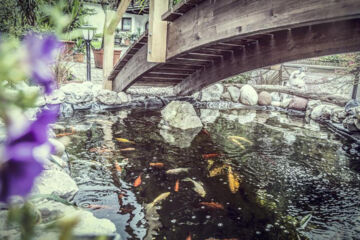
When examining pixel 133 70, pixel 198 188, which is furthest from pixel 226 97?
pixel 198 188

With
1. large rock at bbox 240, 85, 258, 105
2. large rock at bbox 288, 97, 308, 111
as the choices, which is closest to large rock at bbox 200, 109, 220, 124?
large rock at bbox 240, 85, 258, 105

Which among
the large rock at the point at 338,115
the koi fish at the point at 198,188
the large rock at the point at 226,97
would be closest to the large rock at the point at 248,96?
the large rock at the point at 226,97

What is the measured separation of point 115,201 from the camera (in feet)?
8.91

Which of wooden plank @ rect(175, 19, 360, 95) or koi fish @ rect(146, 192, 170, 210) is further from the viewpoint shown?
wooden plank @ rect(175, 19, 360, 95)

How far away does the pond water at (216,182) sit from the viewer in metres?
Answer: 2.44

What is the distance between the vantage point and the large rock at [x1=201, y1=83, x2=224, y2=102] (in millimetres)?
9203

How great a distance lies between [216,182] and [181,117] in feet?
9.78

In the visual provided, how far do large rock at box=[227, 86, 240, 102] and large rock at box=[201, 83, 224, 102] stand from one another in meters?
0.30

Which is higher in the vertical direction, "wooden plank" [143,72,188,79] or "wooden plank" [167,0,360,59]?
"wooden plank" [167,0,360,59]

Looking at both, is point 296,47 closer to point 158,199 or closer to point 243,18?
point 243,18

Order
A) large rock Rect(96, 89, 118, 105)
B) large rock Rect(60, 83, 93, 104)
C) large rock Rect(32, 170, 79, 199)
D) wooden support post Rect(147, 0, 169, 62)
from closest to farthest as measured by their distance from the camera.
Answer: large rock Rect(32, 170, 79, 199), wooden support post Rect(147, 0, 169, 62), large rock Rect(60, 83, 93, 104), large rock Rect(96, 89, 118, 105)

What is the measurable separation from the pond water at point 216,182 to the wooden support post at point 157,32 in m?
1.43

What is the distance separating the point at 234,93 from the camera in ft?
31.0

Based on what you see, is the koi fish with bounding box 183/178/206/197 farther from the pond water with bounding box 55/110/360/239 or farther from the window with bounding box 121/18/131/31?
the window with bounding box 121/18/131/31
